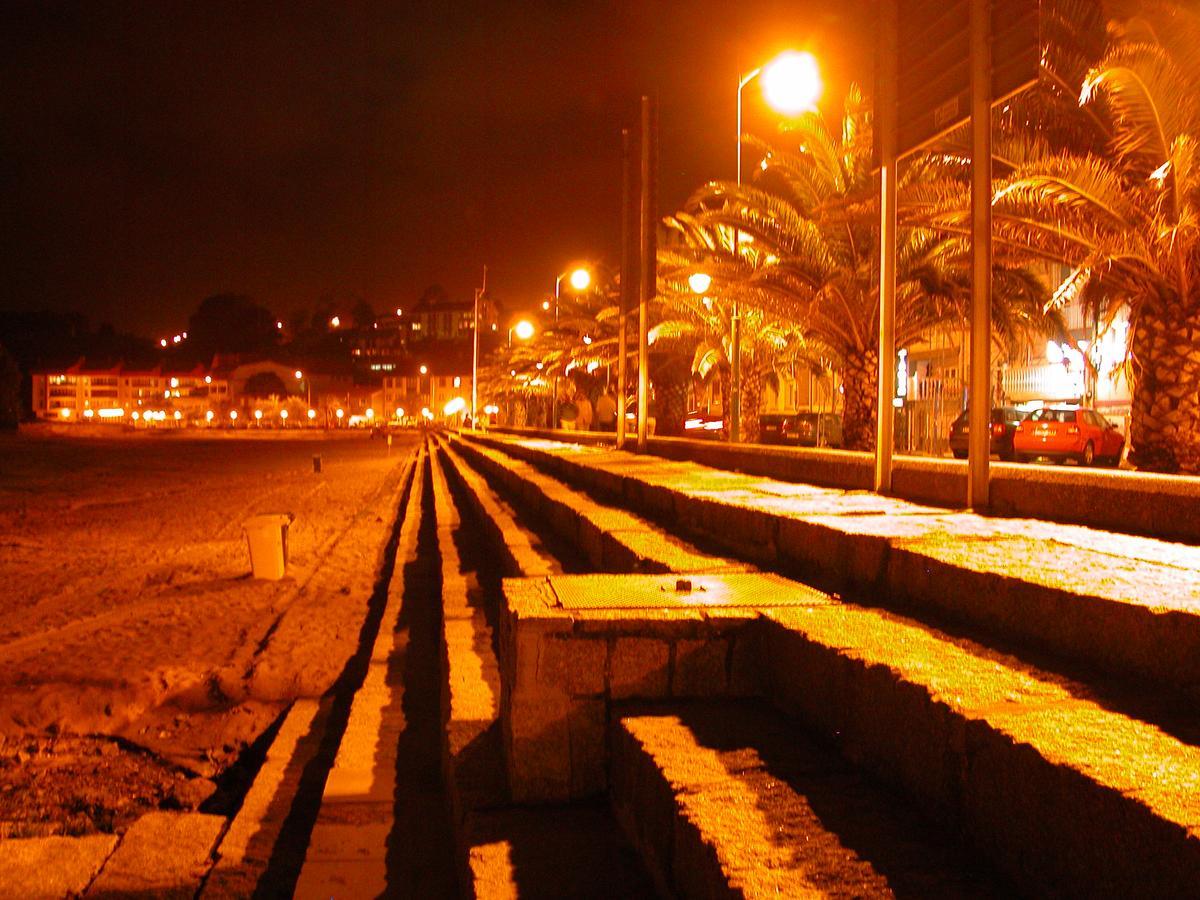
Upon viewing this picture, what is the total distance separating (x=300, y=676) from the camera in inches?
317

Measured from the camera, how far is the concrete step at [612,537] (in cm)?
552

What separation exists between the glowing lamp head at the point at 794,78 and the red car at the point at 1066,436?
11.7 m

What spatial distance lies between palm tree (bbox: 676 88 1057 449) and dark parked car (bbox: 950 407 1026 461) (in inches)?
214

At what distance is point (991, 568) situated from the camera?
373 centimetres

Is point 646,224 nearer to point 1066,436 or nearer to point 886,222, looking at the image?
point 886,222

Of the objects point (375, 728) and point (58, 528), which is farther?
point (58, 528)

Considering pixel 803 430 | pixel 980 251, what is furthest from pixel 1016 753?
pixel 803 430

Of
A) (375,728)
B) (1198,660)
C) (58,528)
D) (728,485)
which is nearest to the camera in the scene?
(1198,660)

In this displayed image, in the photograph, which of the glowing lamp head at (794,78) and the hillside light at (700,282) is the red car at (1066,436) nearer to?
the hillside light at (700,282)

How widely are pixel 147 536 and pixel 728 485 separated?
41.9ft

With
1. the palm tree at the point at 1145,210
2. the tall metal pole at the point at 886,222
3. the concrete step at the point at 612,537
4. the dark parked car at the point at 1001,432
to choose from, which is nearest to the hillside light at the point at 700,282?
the palm tree at the point at 1145,210

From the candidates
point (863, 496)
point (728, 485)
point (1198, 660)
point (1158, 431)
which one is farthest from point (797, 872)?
point (1158, 431)

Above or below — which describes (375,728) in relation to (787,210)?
below

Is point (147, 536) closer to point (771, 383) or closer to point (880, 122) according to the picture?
point (880, 122)
